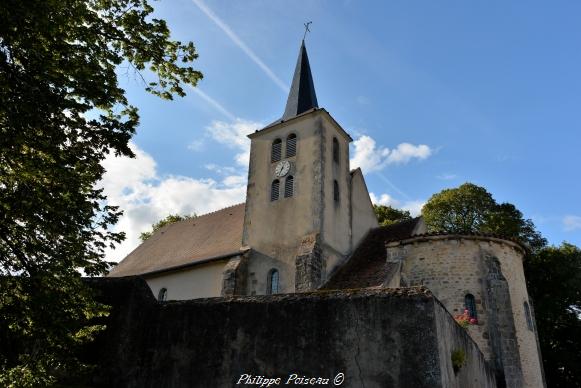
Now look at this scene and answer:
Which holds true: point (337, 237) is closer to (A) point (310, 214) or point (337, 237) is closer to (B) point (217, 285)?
(A) point (310, 214)

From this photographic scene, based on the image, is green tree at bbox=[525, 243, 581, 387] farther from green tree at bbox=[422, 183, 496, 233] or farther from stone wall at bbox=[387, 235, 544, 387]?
stone wall at bbox=[387, 235, 544, 387]

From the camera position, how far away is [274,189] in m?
21.0

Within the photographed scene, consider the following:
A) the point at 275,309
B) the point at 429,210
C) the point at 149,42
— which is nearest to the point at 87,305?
the point at 275,309

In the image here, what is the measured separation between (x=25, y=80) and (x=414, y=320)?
21.0ft

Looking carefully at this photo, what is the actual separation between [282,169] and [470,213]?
1516 centimetres

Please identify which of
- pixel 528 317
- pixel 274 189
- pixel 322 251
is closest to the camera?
pixel 528 317

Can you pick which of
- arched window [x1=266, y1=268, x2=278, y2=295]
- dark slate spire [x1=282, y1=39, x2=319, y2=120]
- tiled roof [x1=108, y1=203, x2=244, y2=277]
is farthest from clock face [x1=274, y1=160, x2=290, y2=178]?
arched window [x1=266, y1=268, x2=278, y2=295]

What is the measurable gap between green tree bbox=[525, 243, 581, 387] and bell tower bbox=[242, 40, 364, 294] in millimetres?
12298

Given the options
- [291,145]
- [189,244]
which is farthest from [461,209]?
[189,244]

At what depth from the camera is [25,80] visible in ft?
23.3

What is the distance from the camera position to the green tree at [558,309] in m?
24.2

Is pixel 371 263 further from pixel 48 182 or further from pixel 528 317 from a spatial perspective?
pixel 48 182

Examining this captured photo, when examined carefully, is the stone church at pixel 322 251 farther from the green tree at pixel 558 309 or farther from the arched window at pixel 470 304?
the green tree at pixel 558 309

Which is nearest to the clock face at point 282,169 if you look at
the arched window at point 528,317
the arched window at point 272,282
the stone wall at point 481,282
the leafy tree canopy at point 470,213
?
the arched window at point 272,282
